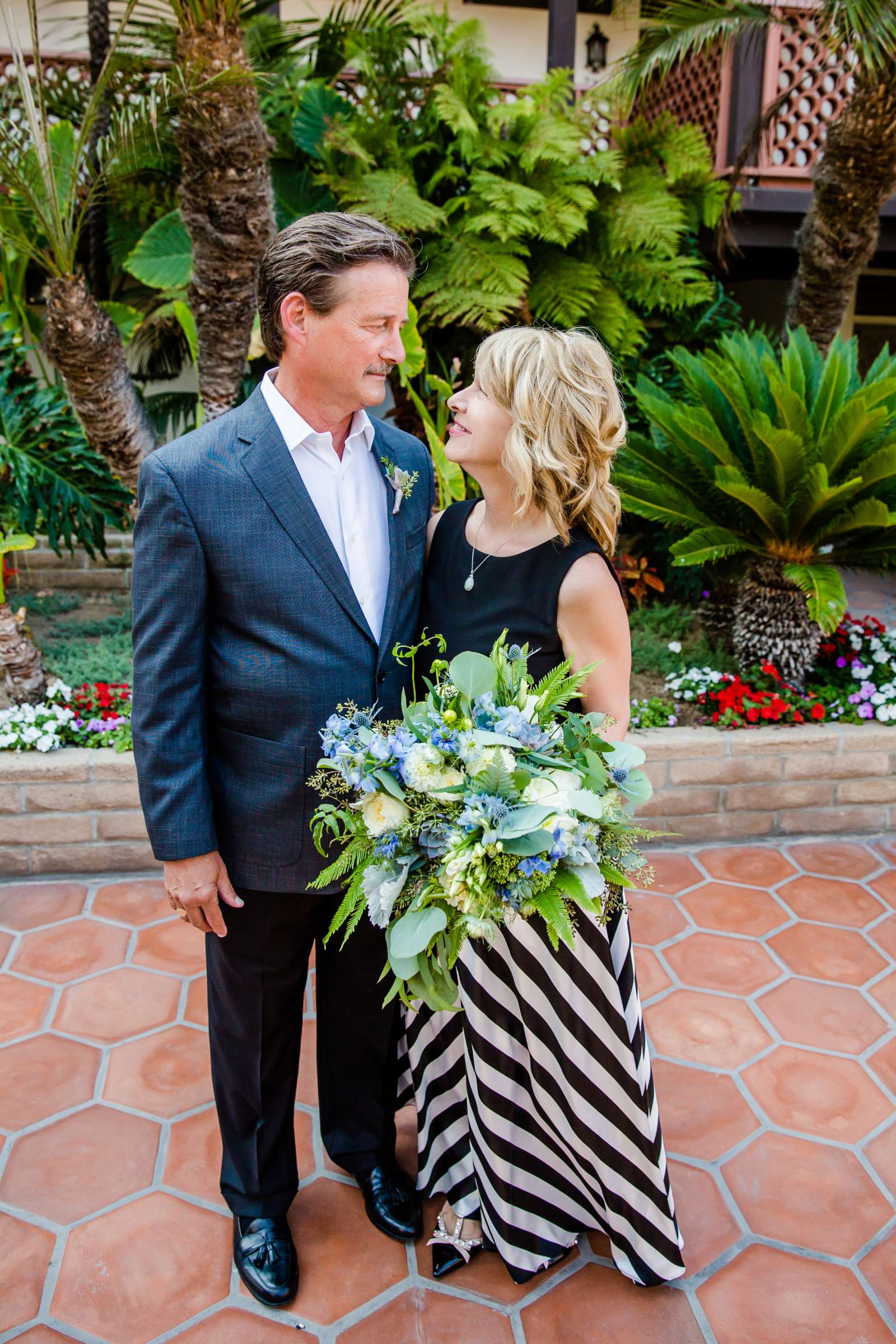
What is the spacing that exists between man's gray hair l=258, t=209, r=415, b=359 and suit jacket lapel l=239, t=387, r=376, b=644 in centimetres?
25

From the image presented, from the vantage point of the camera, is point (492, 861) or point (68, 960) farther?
point (68, 960)

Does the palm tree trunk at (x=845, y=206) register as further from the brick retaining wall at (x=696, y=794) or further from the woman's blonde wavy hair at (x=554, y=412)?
the woman's blonde wavy hair at (x=554, y=412)

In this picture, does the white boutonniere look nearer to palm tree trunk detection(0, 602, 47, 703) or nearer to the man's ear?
the man's ear

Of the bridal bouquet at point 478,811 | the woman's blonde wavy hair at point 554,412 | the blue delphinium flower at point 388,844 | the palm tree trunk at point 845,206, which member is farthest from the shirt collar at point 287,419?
the palm tree trunk at point 845,206

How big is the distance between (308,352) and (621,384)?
4.34 meters

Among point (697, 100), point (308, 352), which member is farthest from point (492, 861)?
point (697, 100)

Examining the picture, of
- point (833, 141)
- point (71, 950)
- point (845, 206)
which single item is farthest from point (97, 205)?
point (71, 950)

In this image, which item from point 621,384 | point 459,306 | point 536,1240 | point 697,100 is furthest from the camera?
point 697,100

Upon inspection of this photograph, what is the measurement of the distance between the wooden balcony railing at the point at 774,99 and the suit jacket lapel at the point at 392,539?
20.1 ft

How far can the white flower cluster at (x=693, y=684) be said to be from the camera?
446 centimetres

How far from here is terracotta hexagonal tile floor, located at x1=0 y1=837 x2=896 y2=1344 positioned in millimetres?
2031

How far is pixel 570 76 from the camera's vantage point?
20.6ft

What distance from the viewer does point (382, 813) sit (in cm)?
153

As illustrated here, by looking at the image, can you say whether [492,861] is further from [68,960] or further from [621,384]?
[621,384]
